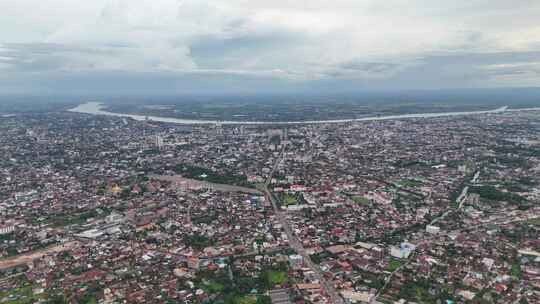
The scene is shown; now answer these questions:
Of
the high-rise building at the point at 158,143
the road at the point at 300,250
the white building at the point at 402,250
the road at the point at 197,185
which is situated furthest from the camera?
the high-rise building at the point at 158,143

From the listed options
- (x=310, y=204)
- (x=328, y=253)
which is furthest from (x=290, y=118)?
(x=328, y=253)

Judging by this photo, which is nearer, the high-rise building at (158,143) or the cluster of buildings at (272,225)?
the cluster of buildings at (272,225)

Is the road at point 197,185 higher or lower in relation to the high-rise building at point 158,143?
lower

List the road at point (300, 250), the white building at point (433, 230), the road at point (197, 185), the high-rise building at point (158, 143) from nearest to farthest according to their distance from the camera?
the road at point (300, 250)
the white building at point (433, 230)
the road at point (197, 185)
the high-rise building at point (158, 143)

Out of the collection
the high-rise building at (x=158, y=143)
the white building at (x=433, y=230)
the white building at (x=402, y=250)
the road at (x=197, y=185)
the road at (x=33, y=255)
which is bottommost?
the road at (x=33, y=255)

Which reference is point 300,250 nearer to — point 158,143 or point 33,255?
point 33,255

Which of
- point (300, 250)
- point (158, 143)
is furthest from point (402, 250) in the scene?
point (158, 143)

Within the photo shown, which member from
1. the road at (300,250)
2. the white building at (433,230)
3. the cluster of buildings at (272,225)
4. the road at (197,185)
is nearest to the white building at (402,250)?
the cluster of buildings at (272,225)

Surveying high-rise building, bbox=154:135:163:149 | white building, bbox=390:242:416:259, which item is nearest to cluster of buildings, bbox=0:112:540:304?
white building, bbox=390:242:416:259

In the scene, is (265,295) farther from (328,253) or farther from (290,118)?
(290,118)

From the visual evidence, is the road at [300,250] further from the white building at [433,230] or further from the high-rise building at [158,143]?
the high-rise building at [158,143]

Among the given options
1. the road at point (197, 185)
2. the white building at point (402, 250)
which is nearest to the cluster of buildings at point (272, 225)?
the white building at point (402, 250)
